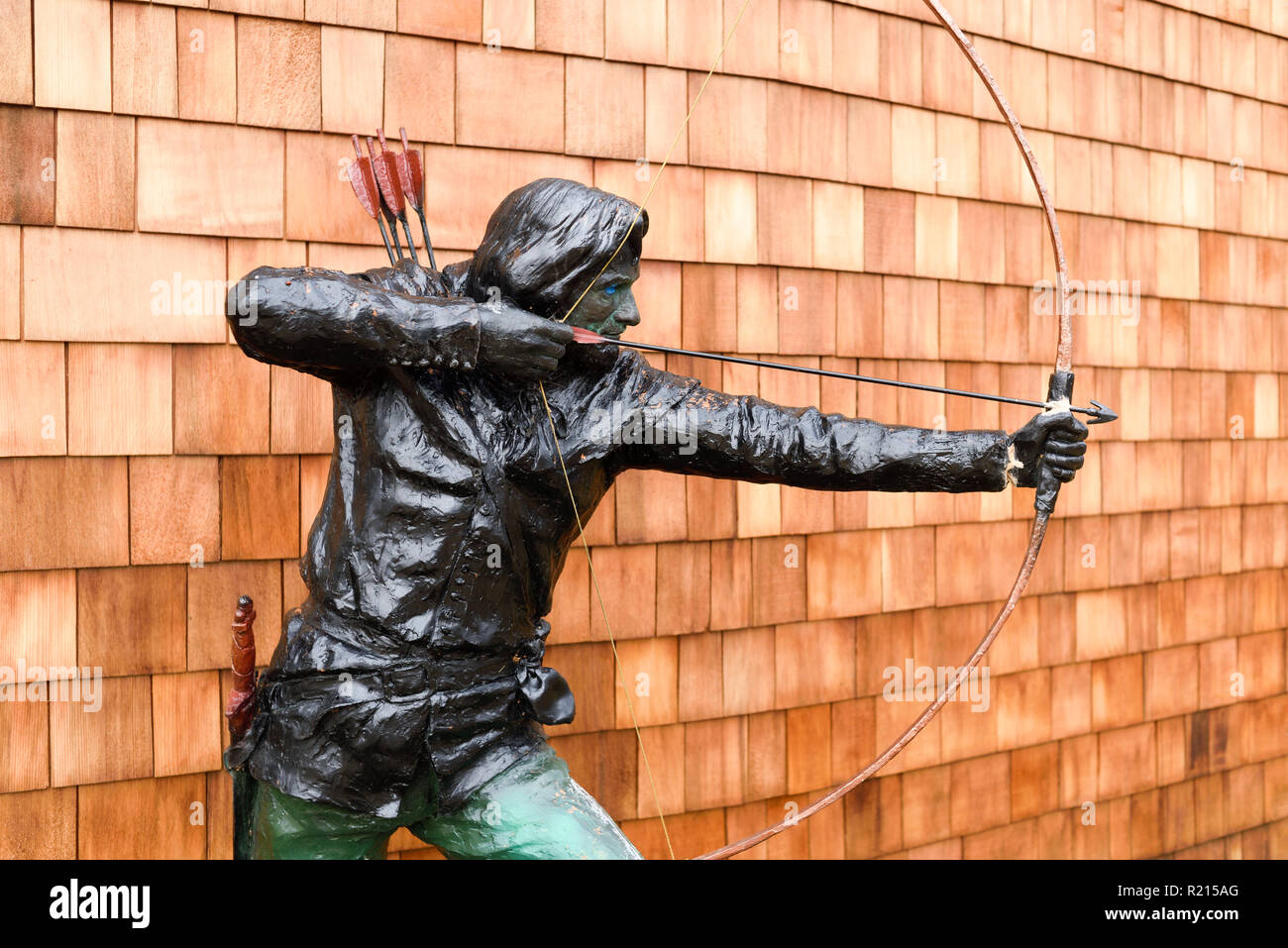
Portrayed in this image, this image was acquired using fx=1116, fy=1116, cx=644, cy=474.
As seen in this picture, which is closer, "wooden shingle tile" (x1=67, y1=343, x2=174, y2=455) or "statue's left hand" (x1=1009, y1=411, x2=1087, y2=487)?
"statue's left hand" (x1=1009, y1=411, x2=1087, y2=487)

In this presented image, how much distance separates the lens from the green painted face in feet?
6.01

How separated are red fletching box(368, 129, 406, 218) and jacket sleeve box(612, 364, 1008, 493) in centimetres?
53

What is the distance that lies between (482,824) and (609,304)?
34.8 inches

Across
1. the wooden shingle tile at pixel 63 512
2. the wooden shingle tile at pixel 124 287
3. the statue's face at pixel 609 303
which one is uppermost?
the wooden shingle tile at pixel 124 287

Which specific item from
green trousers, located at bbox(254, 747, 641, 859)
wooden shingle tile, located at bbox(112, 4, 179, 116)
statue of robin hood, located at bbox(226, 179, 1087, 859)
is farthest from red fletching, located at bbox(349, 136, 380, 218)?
green trousers, located at bbox(254, 747, 641, 859)

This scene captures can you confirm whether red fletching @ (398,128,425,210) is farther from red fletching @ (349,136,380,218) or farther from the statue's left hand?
the statue's left hand

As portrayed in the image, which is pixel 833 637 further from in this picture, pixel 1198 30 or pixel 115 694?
pixel 1198 30

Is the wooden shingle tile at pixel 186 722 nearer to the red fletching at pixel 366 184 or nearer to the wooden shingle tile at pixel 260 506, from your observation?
the wooden shingle tile at pixel 260 506

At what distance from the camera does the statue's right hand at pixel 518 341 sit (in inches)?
67.1

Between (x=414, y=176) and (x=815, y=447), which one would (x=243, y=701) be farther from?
(x=815, y=447)

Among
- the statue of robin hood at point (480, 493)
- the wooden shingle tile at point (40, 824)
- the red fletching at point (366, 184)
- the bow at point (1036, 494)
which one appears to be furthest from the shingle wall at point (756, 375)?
the bow at point (1036, 494)

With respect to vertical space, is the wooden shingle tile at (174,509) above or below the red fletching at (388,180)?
below

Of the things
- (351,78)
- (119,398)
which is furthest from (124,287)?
(351,78)

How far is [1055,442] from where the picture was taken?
6.07ft
